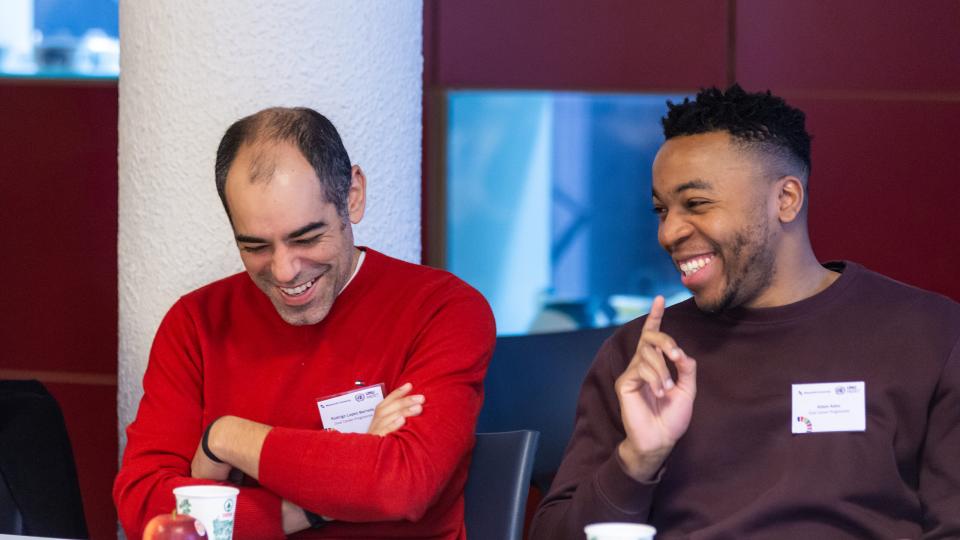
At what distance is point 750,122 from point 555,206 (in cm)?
179

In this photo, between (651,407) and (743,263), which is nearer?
(651,407)

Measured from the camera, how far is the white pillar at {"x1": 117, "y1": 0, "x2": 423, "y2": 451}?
2.86m

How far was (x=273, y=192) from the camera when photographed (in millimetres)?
2287

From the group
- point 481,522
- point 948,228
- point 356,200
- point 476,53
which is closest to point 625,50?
point 476,53

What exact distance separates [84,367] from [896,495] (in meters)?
2.82

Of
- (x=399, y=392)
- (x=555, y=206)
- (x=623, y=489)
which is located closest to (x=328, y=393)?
(x=399, y=392)

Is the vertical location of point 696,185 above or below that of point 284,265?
above

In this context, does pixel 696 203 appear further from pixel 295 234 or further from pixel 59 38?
pixel 59 38

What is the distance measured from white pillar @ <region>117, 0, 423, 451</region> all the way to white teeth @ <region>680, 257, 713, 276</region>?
1.05 metres

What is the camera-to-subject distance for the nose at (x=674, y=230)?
2.12m

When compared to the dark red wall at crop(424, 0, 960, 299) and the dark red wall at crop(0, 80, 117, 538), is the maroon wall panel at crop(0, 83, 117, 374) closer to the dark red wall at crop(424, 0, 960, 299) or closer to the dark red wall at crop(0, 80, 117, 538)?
the dark red wall at crop(0, 80, 117, 538)

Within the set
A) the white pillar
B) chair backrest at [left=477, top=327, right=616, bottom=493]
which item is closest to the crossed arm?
chair backrest at [left=477, top=327, right=616, bottom=493]

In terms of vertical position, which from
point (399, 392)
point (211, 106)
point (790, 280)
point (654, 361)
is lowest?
point (399, 392)

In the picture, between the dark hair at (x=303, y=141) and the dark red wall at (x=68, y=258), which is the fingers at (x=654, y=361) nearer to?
the dark hair at (x=303, y=141)
